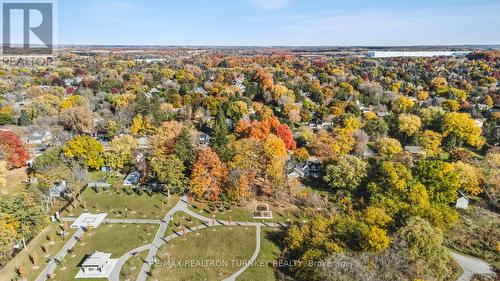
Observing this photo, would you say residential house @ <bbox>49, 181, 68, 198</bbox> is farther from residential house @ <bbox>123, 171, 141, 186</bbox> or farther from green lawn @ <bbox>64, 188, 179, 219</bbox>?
residential house @ <bbox>123, 171, 141, 186</bbox>

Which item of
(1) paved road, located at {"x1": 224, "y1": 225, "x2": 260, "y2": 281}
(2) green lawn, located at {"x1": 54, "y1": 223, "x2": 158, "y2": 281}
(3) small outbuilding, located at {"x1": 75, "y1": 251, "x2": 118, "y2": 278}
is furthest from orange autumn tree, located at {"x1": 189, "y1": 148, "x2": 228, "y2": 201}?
(3) small outbuilding, located at {"x1": 75, "y1": 251, "x2": 118, "y2": 278}

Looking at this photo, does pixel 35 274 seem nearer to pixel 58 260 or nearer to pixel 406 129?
pixel 58 260

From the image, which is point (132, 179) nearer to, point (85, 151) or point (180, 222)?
point (85, 151)

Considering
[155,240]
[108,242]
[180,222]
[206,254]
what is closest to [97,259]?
[108,242]

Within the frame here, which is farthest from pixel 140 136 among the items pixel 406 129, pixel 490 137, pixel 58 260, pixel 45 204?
pixel 490 137

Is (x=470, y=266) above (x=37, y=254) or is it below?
above

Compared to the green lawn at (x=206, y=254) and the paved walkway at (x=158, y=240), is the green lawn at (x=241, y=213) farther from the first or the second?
the green lawn at (x=206, y=254)

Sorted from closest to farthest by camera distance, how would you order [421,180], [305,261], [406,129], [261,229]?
1. [305,261]
2. [261,229]
3. [421,180]
4. [406,129]
